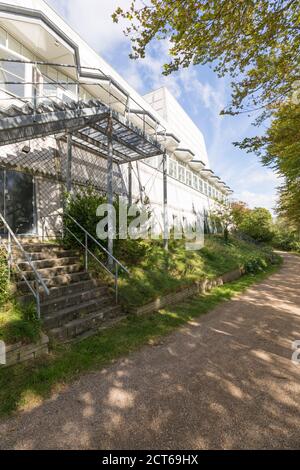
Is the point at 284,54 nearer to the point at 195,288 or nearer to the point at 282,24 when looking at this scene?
the point at 282,24

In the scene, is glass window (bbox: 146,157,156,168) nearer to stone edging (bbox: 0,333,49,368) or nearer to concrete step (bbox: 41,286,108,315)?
concrete step (bbox: 41,286,108,315)

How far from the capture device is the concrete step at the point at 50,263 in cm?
575

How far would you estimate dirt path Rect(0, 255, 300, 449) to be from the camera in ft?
8.57

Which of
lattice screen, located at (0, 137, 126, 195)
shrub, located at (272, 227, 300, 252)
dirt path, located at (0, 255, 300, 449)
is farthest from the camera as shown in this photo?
shrub, located at (272, 227, 300, 252)

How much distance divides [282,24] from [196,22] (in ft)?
5.95

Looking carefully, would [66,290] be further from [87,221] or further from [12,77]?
[12,77]

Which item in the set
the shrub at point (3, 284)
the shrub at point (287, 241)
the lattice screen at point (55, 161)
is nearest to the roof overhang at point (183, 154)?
the lattice screen at point (55, 161)

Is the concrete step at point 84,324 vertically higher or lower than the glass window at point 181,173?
lower

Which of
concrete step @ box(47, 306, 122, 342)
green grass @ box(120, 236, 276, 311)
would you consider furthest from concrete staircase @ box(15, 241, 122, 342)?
green grass @ box(120, 236, 276, 311)

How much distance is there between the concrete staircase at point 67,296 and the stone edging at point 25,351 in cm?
36

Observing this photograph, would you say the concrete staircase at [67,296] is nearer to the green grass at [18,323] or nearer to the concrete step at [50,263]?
the concrete step at [50,263]

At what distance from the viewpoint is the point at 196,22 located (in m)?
4.68

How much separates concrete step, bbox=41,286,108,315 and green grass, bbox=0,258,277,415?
0.91 meters

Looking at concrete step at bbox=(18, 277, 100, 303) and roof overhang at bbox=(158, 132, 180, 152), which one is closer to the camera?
concrete step at bbox=(18, 277, 100, 303)
